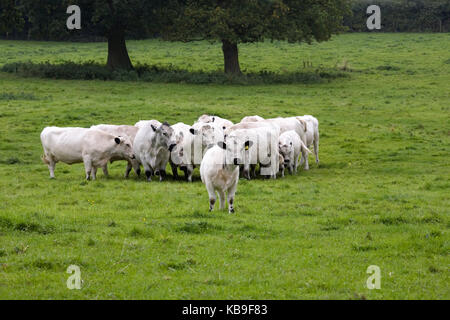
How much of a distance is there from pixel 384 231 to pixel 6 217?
7307 mm

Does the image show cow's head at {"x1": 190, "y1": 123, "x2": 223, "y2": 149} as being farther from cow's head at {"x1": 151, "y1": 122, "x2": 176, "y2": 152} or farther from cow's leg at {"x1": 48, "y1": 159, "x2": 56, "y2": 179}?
cow's leg at {"x1": 48, "y1": 159, "x2": 56, "y2": 179}

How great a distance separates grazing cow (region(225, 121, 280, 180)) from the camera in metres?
18.6

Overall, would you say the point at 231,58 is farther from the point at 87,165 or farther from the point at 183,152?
the point at 87,165

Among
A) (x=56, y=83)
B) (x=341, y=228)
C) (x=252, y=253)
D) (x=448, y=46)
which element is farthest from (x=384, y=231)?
(x=448, y=46)

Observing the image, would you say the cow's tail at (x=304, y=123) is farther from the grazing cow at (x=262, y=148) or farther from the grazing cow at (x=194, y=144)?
the grazing cow at (x=194, y=144)

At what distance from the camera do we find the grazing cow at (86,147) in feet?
60.0

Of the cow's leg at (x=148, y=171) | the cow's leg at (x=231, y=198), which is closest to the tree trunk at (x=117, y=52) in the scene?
the cow's leg at (x=148, y=171)

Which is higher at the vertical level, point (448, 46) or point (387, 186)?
point (448, 46)

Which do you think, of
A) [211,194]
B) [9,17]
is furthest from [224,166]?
[9,17]

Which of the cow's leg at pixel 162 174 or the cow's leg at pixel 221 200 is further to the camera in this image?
the cow's leg at pixel 162 174

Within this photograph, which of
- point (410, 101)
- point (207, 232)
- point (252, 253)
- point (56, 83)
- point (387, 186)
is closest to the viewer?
point (252, 253)

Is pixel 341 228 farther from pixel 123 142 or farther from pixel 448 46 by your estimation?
pixel 448 46

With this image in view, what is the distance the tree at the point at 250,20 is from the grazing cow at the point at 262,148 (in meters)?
18.3

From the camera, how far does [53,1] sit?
38.7 metres
